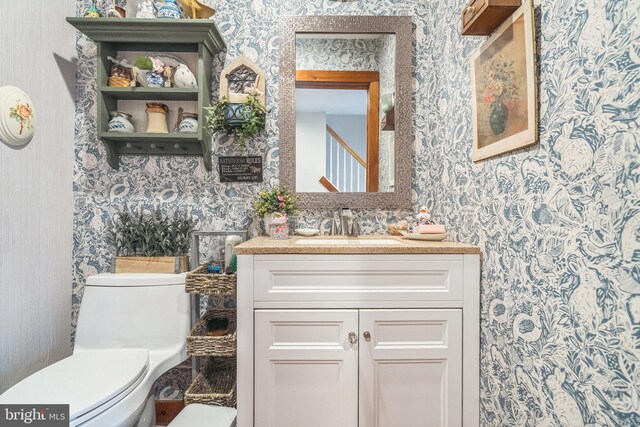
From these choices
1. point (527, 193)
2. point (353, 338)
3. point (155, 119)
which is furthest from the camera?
point (155, 119)

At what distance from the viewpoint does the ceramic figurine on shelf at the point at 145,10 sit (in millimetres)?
1629

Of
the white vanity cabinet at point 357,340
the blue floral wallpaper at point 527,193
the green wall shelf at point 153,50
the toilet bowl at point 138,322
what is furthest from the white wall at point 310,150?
the toilet bowl at point 138,322

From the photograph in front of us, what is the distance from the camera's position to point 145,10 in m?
1.63

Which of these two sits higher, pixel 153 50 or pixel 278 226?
pixel 153 50

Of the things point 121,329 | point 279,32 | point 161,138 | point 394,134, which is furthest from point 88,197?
point 394,134

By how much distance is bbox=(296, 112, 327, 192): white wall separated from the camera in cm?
182

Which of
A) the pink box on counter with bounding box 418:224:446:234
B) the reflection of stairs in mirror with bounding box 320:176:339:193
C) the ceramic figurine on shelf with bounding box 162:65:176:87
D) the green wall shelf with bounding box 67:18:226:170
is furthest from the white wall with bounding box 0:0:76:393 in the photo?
the pink box on counter with bounding box 418:224:446:234

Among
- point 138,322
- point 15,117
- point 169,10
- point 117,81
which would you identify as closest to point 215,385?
point 138,322

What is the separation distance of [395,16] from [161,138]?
1457 mm

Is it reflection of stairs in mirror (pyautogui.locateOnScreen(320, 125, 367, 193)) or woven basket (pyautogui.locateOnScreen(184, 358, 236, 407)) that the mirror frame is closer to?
reflection of stairs in mirror (pyautogui.locateOnScreen(320, 125, 367, 193))

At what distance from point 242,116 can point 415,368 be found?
1447 mm

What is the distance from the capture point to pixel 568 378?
2.82 feet

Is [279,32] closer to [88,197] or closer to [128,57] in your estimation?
[128,57]

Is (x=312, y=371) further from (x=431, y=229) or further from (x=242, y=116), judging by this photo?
(x=242, y=116)
